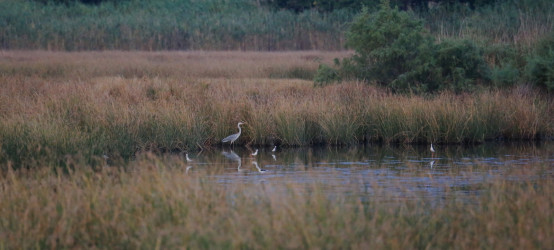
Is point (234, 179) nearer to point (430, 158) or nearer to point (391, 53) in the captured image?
point (430, 158)

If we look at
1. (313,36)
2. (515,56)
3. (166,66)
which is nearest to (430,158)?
(515,56)

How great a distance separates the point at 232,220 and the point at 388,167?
7149 millimetres

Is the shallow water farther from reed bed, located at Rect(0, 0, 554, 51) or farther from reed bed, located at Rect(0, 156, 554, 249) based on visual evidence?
reed bed, located at Rect(0, 0, 554, 51)

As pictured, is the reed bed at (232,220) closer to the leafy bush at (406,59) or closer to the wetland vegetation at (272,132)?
the wetland vegetation at (272,132)

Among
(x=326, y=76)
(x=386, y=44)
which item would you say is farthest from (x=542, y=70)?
(x=326, y=76)

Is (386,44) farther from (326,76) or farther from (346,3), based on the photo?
(346,3)

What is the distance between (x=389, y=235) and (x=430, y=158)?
8.59m

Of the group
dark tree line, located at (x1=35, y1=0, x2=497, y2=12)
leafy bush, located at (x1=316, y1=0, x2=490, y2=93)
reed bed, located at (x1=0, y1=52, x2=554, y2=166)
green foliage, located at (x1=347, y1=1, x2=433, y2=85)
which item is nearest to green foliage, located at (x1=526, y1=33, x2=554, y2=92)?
reed bed, located at (x1=0, y1=52, x2=554, y2=166)

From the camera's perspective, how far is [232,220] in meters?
7.79

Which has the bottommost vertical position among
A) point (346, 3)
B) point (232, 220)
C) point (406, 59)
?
point (406, 59)

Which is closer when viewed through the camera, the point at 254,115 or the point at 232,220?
the point at 232,220

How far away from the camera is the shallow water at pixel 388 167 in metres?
12.0

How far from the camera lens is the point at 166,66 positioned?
1128 inches

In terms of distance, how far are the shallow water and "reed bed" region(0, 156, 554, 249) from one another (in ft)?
5.18
